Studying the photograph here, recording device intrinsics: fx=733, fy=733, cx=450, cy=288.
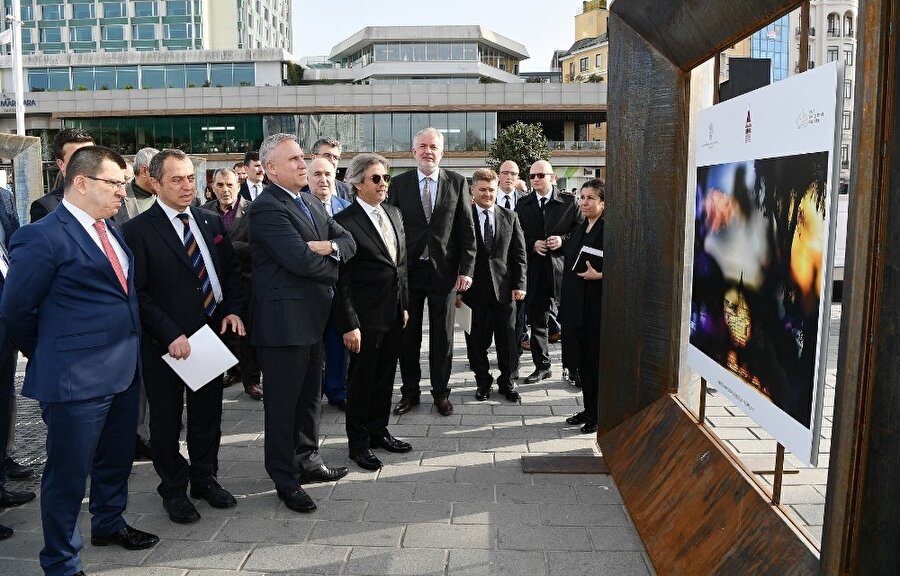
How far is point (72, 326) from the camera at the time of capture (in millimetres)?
3297

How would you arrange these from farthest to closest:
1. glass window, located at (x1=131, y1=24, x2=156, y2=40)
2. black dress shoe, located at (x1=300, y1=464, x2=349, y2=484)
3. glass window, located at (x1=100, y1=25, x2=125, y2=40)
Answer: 1. glass window, located at (x1=100, y1=25, x2=125, y2=40)
2. glass window, located at (x1=131, y1=24, x2=156, y2=40)
3. black dress shoe, located at (x1=300, y1=464, x2=349, y2=484)

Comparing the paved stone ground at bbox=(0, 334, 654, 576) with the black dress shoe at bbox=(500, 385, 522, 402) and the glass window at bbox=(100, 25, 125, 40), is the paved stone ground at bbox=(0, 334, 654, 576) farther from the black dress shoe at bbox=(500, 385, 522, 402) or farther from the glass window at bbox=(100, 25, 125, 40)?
the glass window at bbox=(100, 25, 125, 40)

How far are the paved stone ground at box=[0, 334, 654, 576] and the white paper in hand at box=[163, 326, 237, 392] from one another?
2.62ft

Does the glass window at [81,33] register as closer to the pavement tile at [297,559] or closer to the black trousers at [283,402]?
the black trousers at [283,402]

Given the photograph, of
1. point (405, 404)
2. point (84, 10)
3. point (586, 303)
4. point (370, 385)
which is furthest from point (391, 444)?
point (84, 10)

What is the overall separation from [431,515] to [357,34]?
266 ft

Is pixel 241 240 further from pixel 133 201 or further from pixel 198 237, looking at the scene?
pixel 198 237

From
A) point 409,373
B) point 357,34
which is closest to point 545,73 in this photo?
point 357,34

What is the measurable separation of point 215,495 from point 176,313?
1.08 m

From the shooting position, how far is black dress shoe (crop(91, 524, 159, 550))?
12.0 ft

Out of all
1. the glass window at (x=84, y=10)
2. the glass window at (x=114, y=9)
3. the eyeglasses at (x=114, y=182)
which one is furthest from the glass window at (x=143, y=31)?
the eyeglasses at (x=114, y=182)

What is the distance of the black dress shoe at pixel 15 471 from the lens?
4.62 m

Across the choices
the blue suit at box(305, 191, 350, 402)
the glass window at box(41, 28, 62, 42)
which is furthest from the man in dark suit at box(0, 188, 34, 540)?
the glass window at box(41, 28, 62, 42)

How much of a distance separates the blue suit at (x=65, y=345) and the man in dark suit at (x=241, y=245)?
8.67ft
